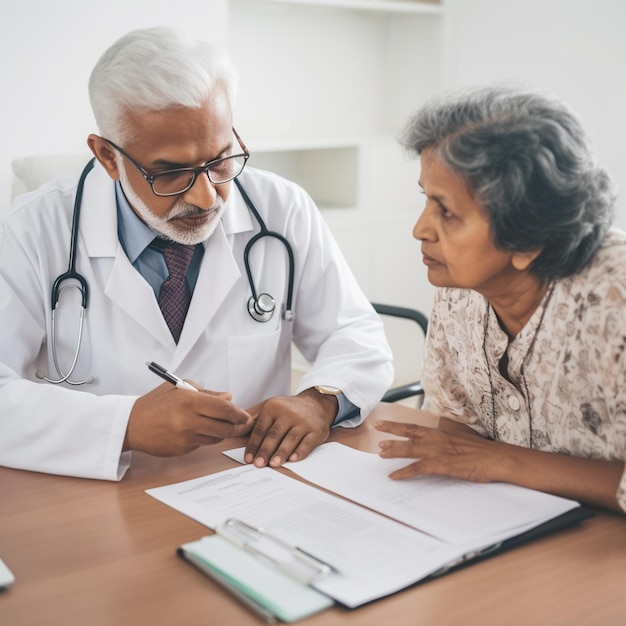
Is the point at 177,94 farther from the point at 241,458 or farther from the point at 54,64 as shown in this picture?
the point at 54,64

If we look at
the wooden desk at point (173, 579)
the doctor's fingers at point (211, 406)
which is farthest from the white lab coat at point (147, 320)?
the wooden desk at point (173, 579)

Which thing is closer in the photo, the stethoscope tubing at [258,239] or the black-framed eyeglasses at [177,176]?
the black-framed eyeglasses at [177,176]

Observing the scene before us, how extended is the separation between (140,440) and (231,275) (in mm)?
473

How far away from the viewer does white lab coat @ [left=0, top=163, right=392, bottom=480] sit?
1.62 m

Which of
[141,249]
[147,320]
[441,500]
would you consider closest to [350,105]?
[141,249]

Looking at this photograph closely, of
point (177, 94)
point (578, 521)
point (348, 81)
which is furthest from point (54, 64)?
point (578, 521)

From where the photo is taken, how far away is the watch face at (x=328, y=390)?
1.61 m

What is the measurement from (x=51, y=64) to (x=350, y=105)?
5.54 ft

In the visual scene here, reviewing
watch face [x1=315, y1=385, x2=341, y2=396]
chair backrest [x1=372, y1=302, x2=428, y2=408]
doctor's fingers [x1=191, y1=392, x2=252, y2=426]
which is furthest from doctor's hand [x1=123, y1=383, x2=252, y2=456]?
chair backrest [x1=372, y1=302, x2=428, y2=408]

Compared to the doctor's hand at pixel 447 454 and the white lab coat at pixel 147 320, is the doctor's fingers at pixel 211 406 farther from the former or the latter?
the doctor's hand at pixel 447 454

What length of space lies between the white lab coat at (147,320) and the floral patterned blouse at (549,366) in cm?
19

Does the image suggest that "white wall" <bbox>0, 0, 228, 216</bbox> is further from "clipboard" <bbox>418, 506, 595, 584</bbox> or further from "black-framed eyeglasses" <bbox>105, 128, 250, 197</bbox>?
"clipboard" <bbox>418, 506, 595, 584</bbox>

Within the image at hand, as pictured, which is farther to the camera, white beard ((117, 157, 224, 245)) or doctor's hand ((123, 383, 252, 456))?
white beard ((117, 157, 224, 245))

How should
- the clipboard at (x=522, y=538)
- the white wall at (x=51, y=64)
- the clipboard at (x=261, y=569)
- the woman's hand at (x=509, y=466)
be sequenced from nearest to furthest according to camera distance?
the clipboard at (x=261, y=569)
the clipboard at (x=522, y=538)
the woman's hand at (x=509, y=466)
the white wall at (x=51, y=64)
